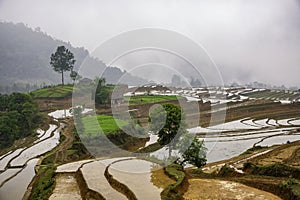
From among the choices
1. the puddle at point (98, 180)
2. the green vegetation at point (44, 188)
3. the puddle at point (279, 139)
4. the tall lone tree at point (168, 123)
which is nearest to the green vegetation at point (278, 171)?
the tall lone tree at point (168, 123)

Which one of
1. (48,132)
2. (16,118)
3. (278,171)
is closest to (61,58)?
(48,132)

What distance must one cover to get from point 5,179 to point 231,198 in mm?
15347

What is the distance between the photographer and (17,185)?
19.5m

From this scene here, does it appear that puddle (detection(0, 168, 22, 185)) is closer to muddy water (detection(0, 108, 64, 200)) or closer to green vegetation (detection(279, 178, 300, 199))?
muddy water (detection(0, 108, 64, 200))

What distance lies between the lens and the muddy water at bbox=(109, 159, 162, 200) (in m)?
13.1

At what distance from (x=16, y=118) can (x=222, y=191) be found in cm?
3066

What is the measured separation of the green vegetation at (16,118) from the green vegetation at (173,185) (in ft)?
77.5

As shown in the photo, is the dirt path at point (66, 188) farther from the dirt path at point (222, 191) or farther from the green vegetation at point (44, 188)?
the dirt path at point (222, 191)

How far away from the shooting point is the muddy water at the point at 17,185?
1762 cm

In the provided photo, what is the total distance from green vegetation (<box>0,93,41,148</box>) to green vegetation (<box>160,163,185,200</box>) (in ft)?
77.5

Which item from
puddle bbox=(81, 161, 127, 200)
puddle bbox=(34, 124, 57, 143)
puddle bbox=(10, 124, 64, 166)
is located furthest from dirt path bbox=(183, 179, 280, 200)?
puddle bbox=(34, 124, 57, 143)

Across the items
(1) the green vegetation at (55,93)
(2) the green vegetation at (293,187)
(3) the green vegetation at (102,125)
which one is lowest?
(2) the green vegetation at (293,187)

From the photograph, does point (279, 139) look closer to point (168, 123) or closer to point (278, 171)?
point (168, 123)

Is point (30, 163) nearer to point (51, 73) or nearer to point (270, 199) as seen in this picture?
point (270, 199)
